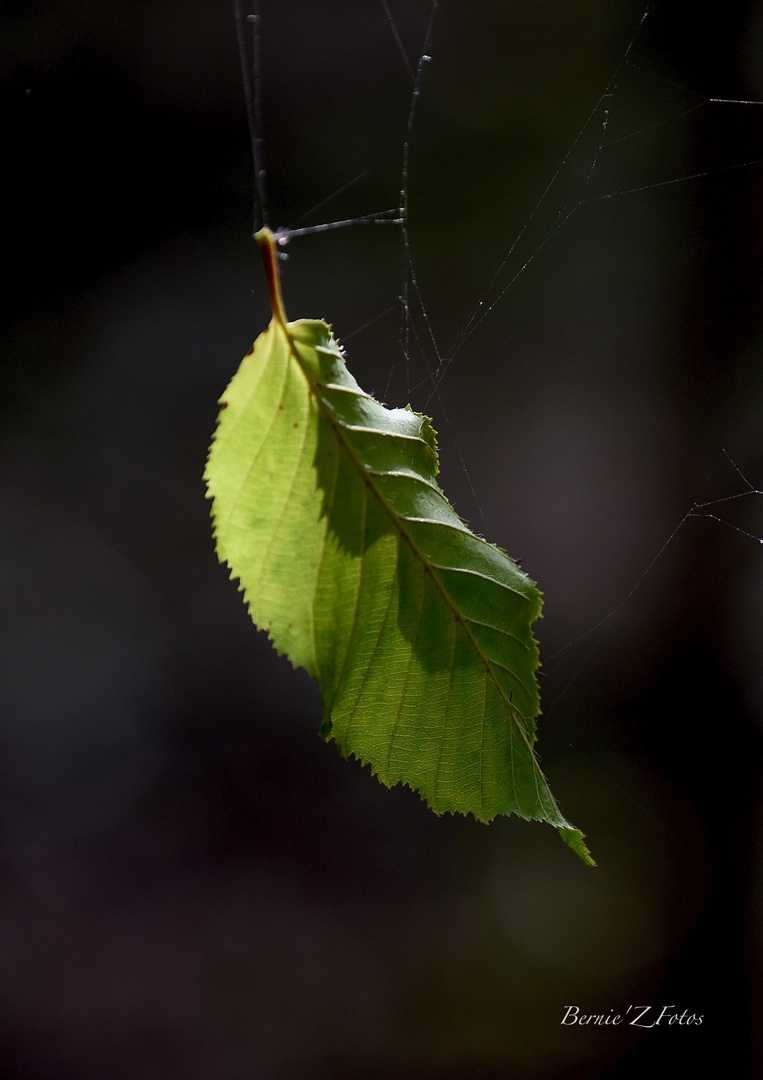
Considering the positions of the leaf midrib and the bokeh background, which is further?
the bokeh background

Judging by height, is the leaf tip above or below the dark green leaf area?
below
